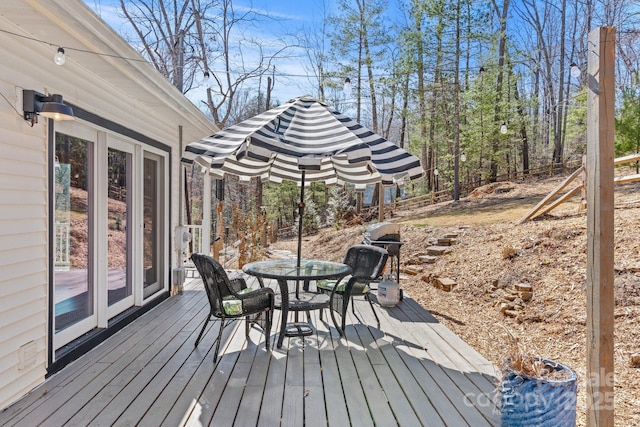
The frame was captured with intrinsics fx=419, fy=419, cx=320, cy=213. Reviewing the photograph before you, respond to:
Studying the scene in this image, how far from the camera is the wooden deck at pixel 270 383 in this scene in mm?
2518

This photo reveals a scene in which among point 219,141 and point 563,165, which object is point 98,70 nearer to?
point 219,141

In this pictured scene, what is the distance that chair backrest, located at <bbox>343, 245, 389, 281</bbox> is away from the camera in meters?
4.35

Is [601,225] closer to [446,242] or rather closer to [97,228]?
[97,228]

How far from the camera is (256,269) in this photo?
4035 millimetres

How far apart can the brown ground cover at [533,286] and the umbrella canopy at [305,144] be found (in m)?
1.72

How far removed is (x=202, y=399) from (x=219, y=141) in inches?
84.0

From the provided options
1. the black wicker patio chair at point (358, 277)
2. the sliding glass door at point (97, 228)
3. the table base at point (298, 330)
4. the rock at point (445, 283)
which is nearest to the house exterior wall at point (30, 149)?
the sliding glass door at point (97, 228)

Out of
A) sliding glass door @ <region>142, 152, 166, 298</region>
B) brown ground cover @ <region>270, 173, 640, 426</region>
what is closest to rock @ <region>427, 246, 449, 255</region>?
brown ground cover @ <region>270, 173, 640, 426</region>

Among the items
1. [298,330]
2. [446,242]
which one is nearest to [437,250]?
[446,242]

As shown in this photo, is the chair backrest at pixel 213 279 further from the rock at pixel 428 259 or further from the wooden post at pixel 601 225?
the rock at pixel 428 259

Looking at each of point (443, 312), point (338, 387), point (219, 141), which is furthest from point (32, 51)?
point (443, 312)

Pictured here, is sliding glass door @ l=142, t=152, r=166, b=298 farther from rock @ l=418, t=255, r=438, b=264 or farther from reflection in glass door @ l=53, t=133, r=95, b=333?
rock @ l=418, t=255, r=438, b=264

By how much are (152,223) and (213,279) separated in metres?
2.29

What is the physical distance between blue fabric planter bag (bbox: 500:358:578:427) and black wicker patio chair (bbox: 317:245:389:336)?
1939 millimetres
